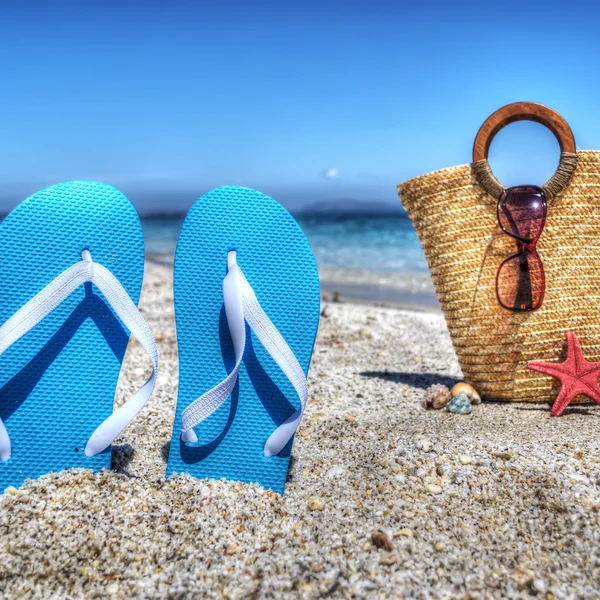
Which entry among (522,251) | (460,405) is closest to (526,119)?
(522,251)

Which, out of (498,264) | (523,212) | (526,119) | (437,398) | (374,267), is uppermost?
(526,119)

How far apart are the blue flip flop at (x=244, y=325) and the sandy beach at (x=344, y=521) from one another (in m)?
0.10

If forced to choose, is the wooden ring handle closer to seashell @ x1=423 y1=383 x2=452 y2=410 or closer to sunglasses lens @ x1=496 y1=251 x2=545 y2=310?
sunglasses lens @ x1=496 y1=251 x2=545 y2=310

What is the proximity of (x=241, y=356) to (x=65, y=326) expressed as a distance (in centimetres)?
53

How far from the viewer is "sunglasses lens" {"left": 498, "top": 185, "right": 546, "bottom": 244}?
2.15 metres

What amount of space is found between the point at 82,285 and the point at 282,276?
58cm

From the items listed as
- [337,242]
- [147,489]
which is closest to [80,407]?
[147,489]

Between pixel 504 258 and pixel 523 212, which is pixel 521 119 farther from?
pixel 504 258

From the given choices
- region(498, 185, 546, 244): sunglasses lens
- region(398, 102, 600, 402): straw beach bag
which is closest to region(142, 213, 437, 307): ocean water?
region(398, 102, 600, 402): straw beach bag

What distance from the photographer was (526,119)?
85.0 inches

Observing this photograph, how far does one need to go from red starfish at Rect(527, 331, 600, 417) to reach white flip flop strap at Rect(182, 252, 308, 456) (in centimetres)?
106

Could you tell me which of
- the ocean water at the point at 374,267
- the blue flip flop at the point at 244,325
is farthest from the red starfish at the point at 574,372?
the ocean water at the point at 374,267

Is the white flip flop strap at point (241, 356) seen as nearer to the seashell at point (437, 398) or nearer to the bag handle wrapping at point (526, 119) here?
the seashell at point (437, 398)

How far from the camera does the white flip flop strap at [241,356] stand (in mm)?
1632
